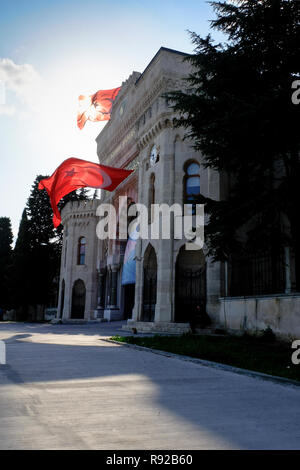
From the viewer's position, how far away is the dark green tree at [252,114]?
11602 millimetres

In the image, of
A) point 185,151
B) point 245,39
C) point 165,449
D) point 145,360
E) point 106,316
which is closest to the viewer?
point 165,449

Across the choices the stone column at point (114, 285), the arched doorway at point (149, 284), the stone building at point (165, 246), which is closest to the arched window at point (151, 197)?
the stone building at point (165, 246)

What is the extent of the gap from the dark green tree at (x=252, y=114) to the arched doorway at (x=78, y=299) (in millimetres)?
27215

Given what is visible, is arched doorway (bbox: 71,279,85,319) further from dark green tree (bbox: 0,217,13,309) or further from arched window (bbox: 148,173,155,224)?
arched window (bbox: 148,173,155,224)

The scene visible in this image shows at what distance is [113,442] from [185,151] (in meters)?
19.8

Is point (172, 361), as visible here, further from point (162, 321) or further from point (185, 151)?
point (185, 151)

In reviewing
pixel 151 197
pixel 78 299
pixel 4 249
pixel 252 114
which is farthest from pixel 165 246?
pixel 4 249

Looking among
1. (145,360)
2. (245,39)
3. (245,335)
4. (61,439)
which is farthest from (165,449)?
(245,39)

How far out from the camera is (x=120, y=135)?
3331 centimetres

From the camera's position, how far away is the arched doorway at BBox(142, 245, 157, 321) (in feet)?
70.1

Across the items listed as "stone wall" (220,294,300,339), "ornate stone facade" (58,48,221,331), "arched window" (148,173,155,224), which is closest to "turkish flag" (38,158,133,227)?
"arched window" (148,173,155,224)

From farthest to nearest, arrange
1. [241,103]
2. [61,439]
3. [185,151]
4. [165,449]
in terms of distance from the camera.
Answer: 1. [185,151]
2. [241,103]
3. [61,439]
4. [165,449]

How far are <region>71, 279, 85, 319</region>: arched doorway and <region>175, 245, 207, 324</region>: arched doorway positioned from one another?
20.1 metres

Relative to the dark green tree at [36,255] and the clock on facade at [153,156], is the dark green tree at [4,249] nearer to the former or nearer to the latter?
the dark green tree at [36,255]
